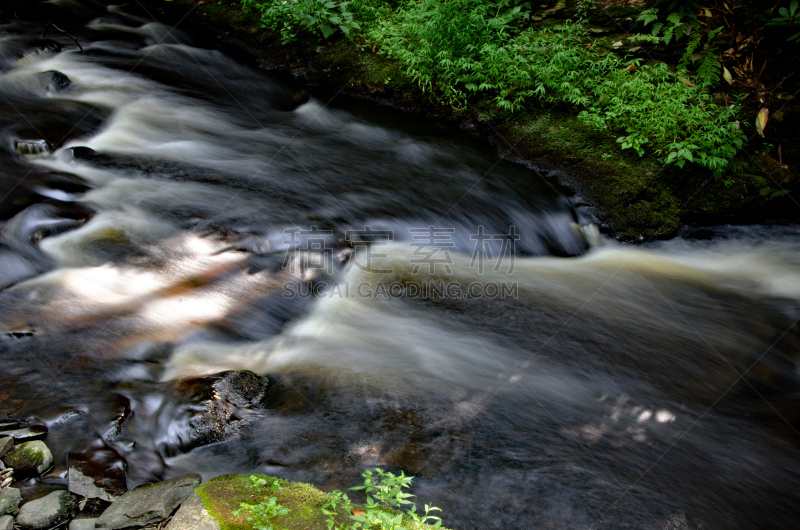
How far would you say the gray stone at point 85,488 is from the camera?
2400 millimetres

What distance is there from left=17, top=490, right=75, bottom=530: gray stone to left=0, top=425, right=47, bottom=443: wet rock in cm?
47

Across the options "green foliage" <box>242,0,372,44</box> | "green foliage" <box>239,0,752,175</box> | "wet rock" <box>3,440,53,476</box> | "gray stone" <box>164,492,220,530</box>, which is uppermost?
"green foliage" <box>242,0,372,44</box>

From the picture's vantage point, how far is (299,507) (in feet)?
7.38

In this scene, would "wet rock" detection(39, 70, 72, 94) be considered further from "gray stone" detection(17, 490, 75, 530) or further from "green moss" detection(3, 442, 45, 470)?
"gray stone" detection(17, 490, 75, 530)

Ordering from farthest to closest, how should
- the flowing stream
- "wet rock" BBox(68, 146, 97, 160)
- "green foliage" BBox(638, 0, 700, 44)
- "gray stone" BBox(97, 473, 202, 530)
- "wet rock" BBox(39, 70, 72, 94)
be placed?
"wet rock" BBox(39, 70, 72, 94) < "green foliage" BBox(638, 0, 700, 44) < "wet rock" BBox(68, 146, 97, 160) < the flowing stream < "gray stone" BBox(97, 473, 202, 530)

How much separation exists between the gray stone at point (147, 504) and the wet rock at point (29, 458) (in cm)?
51

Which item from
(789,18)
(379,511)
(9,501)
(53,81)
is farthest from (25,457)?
(789,18)

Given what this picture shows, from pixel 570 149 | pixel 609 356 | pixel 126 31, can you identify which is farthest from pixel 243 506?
pixel 126 31

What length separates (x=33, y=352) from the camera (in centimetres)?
331

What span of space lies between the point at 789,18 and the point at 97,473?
8.00 m

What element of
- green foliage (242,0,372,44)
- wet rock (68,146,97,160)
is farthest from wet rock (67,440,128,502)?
green foliage (242,0,372,44)

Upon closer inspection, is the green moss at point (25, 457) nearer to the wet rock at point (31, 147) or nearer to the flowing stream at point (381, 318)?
the flowing stream at point (381, 318)

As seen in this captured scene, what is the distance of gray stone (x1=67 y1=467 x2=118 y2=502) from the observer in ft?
7.88

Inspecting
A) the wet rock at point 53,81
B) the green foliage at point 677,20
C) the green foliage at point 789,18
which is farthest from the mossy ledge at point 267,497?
the green foliage at point 789,18
